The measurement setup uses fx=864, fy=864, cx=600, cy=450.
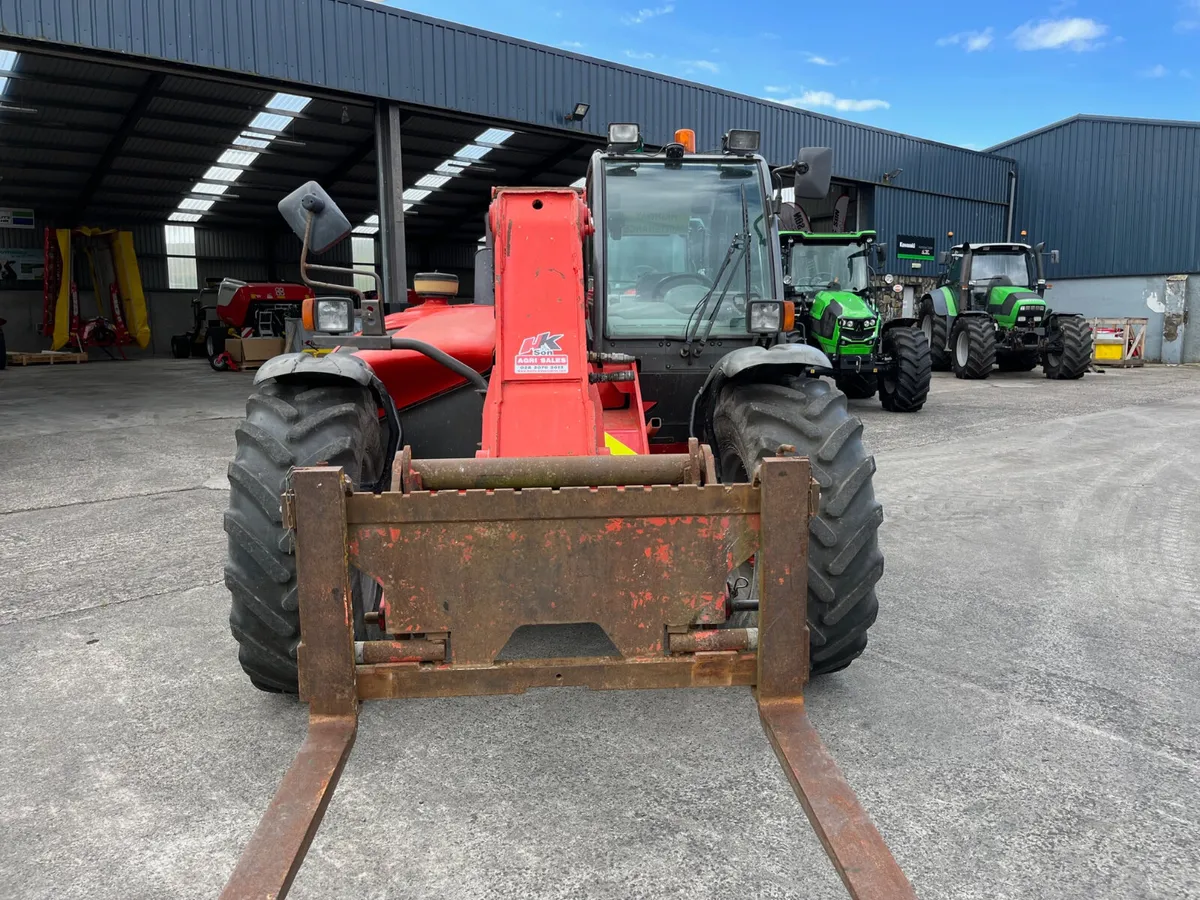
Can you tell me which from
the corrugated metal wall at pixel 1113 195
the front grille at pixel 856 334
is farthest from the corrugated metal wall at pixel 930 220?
the front grille at pixel 856 334

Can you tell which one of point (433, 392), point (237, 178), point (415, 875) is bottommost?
point (415, 875)

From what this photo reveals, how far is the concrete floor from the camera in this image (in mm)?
Answer: 2367

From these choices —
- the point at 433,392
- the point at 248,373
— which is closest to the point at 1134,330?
the point at 248,373

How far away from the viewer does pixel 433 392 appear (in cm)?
427

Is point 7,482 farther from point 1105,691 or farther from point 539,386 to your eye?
point 1105,691

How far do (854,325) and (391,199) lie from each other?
25.1 feet

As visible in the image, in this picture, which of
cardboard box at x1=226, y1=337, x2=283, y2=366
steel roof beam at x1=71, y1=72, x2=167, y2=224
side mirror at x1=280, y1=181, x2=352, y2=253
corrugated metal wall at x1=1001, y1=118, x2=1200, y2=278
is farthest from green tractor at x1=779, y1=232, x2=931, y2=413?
corrugated metal wall at x1=1001, y1=118, x2=1200, y2=278

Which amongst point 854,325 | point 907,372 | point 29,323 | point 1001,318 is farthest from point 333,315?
point 29,323

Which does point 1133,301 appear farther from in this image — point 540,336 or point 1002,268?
point 540,336

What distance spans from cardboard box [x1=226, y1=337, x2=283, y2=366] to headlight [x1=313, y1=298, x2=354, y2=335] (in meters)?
18.4

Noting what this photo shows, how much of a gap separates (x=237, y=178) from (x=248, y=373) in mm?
7781

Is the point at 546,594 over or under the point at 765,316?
under

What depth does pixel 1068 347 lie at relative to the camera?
17.0 meters

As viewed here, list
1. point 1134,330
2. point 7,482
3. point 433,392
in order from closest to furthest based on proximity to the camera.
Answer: point 433,392 → point 7,482 → point 1134,330
